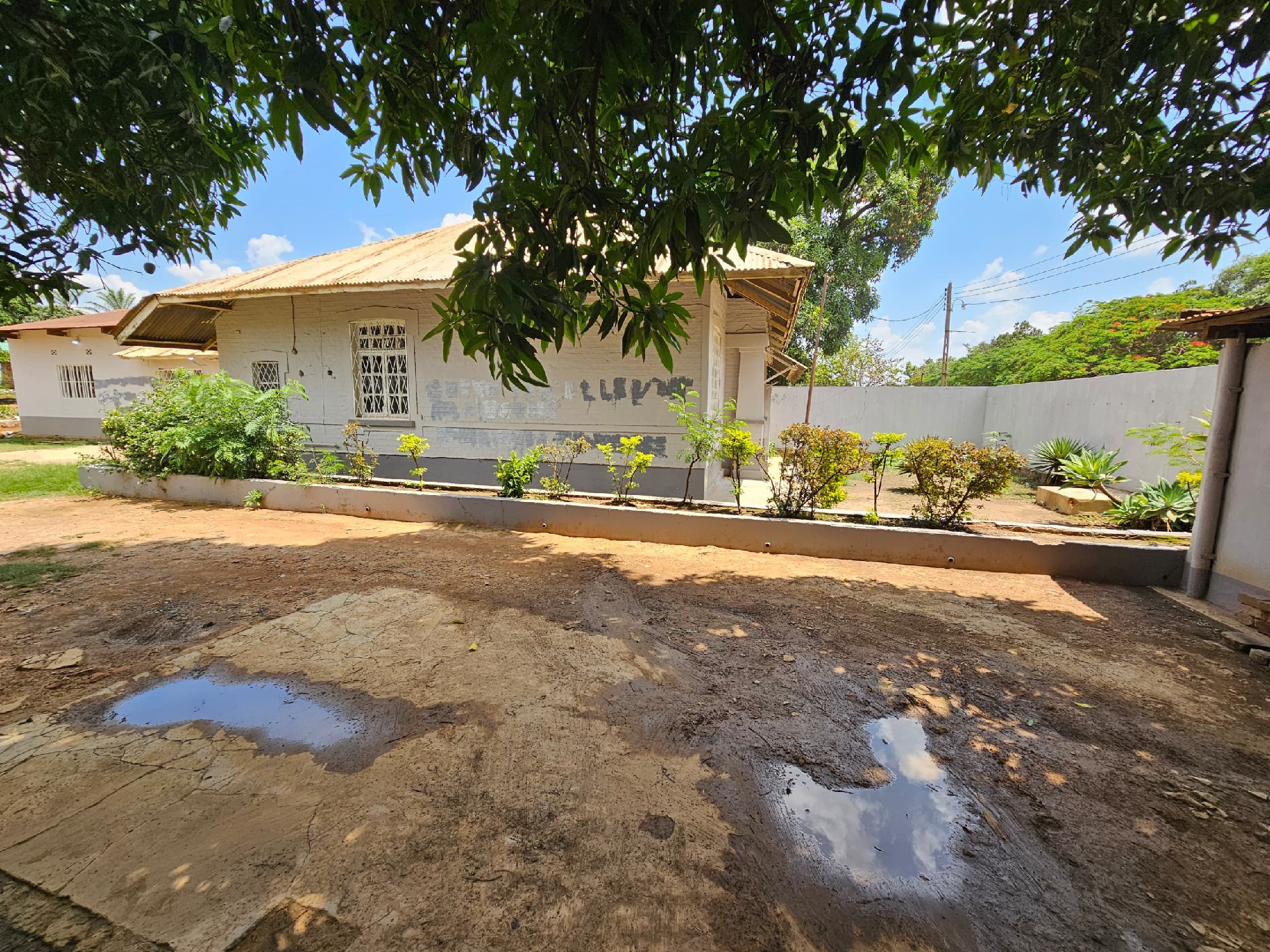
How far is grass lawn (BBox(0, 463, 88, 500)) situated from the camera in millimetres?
8945

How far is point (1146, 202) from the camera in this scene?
3.05m

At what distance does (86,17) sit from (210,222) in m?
1.19

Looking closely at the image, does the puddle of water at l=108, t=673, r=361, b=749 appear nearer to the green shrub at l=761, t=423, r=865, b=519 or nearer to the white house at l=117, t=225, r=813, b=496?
the green shrub at l=761, t=423, r=865, b=519

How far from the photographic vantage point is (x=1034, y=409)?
13406 millimetres

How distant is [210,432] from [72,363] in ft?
53.6

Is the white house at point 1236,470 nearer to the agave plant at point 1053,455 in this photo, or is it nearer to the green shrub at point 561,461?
the agave plant at point 1053,455

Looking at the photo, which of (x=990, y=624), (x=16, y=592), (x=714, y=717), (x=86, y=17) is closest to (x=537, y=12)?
(x=86, y=17)

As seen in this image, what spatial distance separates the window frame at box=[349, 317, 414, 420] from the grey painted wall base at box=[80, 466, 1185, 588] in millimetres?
2164

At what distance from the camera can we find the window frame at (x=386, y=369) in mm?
9599

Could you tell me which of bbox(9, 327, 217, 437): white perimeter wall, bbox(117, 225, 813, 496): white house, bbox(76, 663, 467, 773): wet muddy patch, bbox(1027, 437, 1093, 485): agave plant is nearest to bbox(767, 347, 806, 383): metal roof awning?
bbox(117, 225, 813, 496): white house

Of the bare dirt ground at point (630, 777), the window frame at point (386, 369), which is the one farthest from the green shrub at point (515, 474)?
the window frame at point (386, 369)

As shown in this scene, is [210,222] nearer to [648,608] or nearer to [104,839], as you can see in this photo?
[104,839]

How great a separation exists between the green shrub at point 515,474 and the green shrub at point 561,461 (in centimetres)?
27

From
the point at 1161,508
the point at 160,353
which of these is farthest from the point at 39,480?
the point at 1161,508
